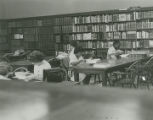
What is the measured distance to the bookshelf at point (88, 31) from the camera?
7.11 meters

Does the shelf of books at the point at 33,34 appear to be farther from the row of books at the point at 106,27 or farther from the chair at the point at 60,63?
the chair at the point at 60,63

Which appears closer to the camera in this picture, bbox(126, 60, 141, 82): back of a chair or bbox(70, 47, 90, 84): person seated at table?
bbox(126, 60, 141, 82): back of a chair

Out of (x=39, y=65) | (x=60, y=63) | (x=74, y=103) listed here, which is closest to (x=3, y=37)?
(x=60, y=63)

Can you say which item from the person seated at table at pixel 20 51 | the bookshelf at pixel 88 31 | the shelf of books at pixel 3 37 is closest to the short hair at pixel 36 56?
the bookshelf at pixel 88 31

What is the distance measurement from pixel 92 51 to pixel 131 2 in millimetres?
1594

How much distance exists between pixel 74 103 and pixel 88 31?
6.54 m

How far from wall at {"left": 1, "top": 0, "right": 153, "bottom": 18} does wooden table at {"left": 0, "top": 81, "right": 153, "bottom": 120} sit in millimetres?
5834

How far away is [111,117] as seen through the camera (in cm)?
113

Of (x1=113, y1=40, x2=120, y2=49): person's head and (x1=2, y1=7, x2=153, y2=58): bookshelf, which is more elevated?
A: (x1=2, y1=7, x2=153, y2=58): bookshelf

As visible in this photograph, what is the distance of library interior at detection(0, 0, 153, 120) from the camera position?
1287mm

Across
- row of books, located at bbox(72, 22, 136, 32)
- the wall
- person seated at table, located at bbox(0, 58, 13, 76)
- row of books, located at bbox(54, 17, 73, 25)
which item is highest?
the wall

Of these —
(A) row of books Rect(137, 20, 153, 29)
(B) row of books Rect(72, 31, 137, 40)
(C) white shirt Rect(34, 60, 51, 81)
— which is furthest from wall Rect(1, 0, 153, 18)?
(C) white shirt Rect(34, 60, 51, 81)

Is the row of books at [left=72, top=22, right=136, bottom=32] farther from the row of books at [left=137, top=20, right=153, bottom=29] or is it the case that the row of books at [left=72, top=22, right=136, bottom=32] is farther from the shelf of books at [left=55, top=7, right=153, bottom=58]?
the row of books at [left=137, top=20, right=153, bottom=29]

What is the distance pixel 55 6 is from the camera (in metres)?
8.23
